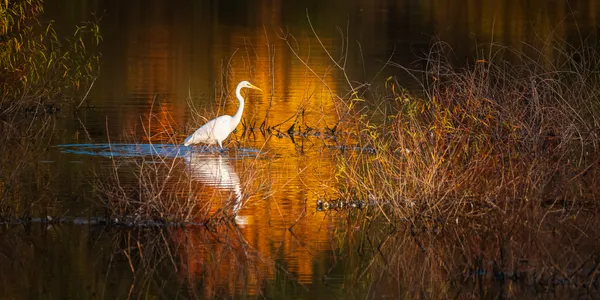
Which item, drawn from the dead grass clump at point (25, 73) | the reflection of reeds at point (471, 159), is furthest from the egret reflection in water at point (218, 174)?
the dead grass clump at point (25, 73)

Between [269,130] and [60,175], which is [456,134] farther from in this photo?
[269,130]

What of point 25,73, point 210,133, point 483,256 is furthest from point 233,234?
point 25,73

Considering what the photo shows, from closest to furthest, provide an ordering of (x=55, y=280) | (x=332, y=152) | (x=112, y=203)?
(x=55, y=280) < (x=112, y=203) < (x=332, y=152)

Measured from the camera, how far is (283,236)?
1063 centimetres

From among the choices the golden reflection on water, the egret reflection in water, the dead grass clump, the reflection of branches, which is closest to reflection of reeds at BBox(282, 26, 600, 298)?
the reflection of branches

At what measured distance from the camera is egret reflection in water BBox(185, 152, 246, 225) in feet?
37.2

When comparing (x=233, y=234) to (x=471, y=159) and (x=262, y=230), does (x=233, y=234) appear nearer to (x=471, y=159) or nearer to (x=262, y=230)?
(x=262, y=230)

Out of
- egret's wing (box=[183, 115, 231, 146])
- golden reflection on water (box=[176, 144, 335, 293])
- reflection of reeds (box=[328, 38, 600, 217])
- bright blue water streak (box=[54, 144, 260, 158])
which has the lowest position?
bright blue water streak (box=[54, 144, 260, 158])

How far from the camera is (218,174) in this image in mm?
13789

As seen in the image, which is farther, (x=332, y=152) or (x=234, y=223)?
(x=332, y=152)

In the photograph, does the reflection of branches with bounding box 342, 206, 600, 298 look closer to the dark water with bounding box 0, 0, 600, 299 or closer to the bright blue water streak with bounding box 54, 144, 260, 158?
the dark water with bounding box 0, 0, 600, 299

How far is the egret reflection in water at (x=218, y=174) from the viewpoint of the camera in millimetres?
11352

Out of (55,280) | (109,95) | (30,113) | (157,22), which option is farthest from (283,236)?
(157,22)

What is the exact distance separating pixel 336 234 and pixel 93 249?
203 centimetres
